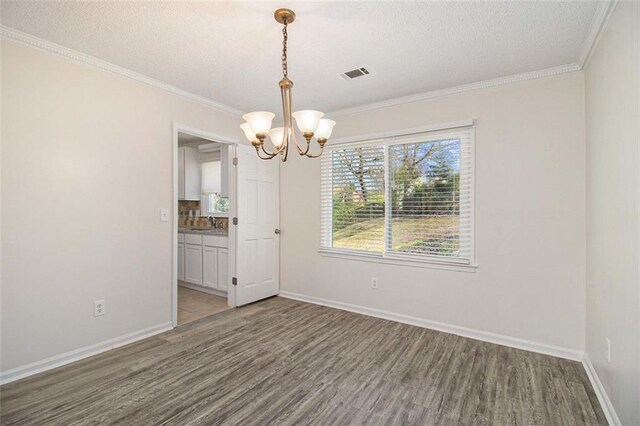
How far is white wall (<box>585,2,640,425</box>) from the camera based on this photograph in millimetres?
1583

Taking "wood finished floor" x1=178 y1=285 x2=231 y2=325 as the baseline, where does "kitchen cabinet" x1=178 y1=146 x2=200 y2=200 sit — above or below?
above

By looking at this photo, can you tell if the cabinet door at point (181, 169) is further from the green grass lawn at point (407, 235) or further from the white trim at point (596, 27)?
the white trim at point (596, 27)

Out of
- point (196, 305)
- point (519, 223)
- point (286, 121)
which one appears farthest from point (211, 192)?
point (519, 223)

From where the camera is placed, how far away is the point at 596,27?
2.09 meters

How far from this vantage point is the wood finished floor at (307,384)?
1.95 meters

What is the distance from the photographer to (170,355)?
2.73 m

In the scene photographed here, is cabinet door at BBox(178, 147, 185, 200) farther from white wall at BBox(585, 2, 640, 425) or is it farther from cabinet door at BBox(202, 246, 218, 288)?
white wall at BBox(585, 2, 640, 425)

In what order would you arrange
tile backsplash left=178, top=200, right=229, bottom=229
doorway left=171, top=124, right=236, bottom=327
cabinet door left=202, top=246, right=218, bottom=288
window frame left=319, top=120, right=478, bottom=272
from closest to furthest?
window frame left=319, top=120, right=478, bottom=272, doorway left=171, top=124, right=236, bottom=327, cabinet door left=202, top=246, right=218, bottom=288, tile backsplash left=178, top=200, right=229, bottom=229

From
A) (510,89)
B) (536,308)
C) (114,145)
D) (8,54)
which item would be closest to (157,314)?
(114,145)

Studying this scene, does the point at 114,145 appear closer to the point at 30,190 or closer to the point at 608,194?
the point at 30,190

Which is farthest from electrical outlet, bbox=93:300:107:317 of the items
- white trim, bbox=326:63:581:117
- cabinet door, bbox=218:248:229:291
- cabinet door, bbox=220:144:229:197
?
white trim, bbox=326:63:581:117

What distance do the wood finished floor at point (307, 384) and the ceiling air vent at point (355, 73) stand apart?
248 centimetres

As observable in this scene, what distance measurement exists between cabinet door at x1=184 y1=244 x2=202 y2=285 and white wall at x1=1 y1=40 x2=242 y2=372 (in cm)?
145

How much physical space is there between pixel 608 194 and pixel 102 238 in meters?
3.79
